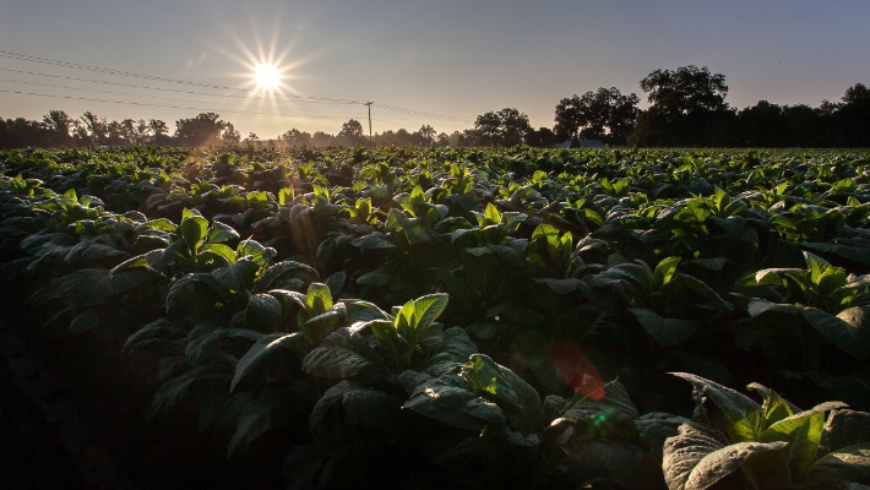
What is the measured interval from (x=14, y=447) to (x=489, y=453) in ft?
8.99

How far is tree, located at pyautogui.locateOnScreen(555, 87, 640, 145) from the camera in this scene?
9712 centimetres

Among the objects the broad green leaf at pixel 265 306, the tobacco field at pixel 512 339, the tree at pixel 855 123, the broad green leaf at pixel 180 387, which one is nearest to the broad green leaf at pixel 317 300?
the tobacco field at pixel 512 339

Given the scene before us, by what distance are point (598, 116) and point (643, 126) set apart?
29.6 m

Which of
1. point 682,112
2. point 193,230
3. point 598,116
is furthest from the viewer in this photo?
point 598,116

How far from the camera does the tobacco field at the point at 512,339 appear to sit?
1093 mm

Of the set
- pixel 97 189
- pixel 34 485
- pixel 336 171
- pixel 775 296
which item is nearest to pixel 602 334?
pixel 775 296

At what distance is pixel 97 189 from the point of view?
8203 millimetres

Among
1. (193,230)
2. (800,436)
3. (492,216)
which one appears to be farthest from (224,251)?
(800,436)

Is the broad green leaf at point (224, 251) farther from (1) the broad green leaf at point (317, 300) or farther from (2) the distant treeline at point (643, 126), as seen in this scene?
(2) the distant treeline at point (643, 126)

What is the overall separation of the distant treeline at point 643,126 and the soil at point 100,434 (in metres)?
28.6

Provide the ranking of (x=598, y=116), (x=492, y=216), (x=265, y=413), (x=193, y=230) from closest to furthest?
(x=265, y=413) < (x=193, y=230) < (x=492, y=216) < (x=598, y=116)

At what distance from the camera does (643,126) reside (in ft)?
234

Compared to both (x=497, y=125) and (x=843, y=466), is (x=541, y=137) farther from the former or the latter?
(x=843, y=466)

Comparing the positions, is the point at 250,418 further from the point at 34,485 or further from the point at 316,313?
the point at 34,485
